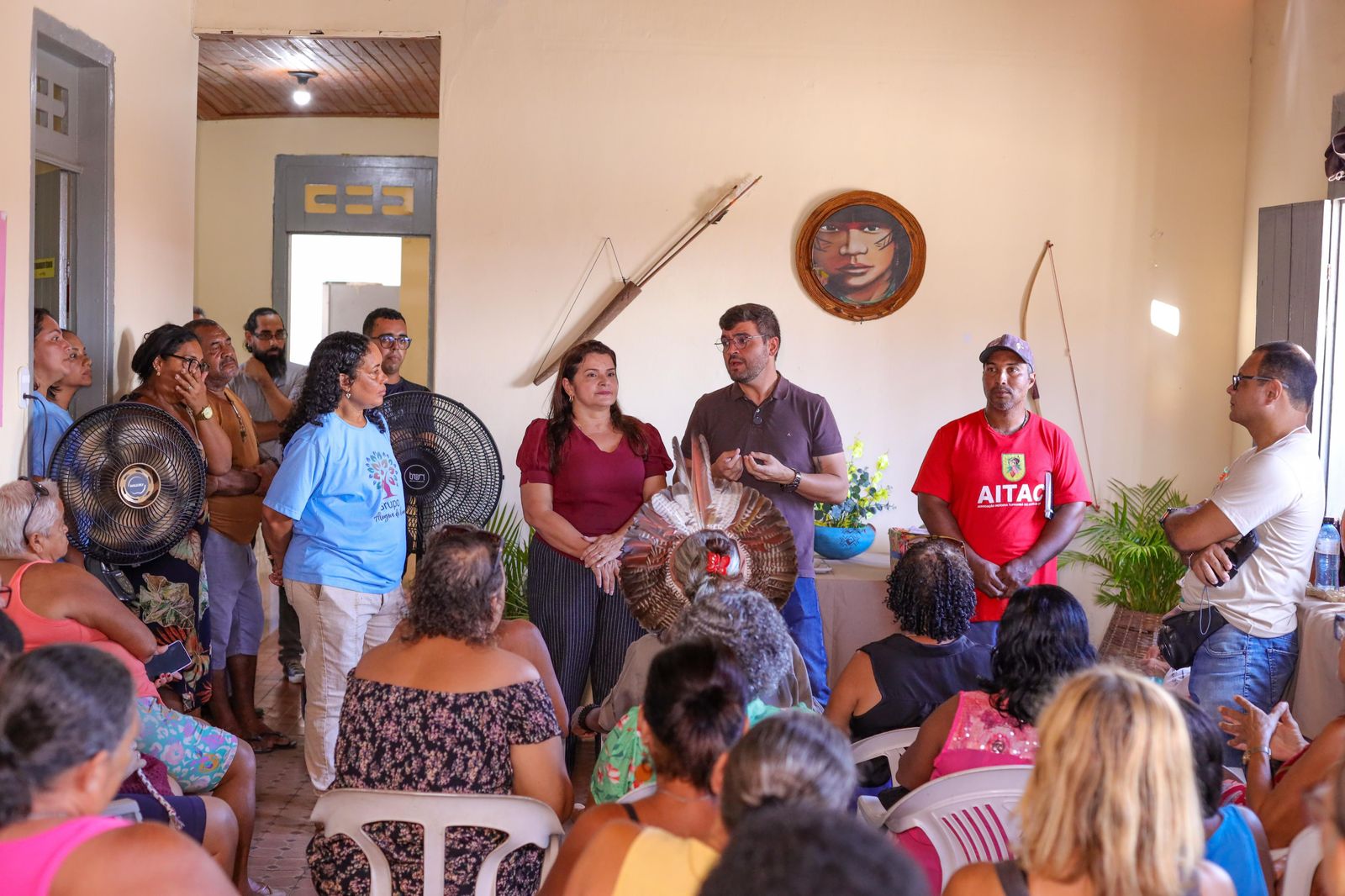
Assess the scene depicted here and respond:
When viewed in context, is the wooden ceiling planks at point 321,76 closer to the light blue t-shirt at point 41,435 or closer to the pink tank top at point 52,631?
the light blue t-shirt at point 41,435

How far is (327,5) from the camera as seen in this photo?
5410 millimetres

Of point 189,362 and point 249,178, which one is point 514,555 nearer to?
point 189,362

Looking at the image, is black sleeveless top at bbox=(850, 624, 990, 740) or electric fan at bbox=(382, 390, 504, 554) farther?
electric fan at bbox=(382, 390, 504, 554)

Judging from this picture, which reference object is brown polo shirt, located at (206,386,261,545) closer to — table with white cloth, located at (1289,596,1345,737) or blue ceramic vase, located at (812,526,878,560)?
blue ceramic vase, located at (812,526,878,560)

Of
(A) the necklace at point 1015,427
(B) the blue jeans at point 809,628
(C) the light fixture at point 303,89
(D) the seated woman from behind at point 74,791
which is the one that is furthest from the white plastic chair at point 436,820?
(C) the light fixture at point 303,89

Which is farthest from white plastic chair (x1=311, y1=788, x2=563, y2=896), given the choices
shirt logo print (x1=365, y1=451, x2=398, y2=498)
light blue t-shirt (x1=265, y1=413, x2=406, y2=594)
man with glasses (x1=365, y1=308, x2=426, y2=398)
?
man with glasses (x1=365, y1=308, x2=426, y2=398)

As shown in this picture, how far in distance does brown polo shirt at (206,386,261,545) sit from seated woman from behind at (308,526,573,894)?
2083mm

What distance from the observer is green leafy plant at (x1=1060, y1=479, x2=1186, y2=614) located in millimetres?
4984

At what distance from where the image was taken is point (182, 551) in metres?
3.80

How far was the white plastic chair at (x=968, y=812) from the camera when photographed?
214cm

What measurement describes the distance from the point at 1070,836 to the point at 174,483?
2965 mm

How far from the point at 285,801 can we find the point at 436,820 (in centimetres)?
201

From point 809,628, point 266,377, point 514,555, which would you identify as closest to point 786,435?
point 809,628

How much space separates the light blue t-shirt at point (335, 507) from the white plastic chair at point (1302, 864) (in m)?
2.40
